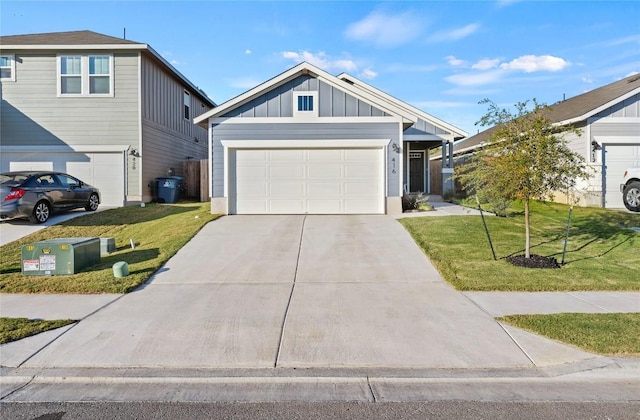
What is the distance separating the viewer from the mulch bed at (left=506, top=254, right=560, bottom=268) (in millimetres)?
7382

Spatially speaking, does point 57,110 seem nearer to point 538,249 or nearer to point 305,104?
point 305,104

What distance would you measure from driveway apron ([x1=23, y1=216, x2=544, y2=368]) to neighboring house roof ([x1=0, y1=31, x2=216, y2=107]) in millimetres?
10561

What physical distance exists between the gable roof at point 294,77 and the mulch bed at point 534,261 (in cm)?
626

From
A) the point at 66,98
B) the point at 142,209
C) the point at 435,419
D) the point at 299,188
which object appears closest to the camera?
the point at 435,419

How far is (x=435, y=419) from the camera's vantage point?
9.80 ft

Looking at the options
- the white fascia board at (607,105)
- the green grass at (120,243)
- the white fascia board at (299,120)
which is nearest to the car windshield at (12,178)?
the green grass at (120,243)

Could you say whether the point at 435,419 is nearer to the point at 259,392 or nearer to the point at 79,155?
the point at 259,392

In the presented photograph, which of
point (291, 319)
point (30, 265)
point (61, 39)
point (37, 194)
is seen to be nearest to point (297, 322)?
point (291, 319)

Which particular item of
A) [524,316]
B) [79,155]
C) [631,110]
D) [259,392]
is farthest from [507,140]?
[79,155]

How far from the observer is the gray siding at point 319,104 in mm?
12539

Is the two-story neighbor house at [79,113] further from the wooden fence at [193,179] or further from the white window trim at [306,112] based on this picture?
the white window trim at [306,112]

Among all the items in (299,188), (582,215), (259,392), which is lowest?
(259,392)

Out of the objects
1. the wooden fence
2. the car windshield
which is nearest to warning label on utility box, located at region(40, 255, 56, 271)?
the car windshield

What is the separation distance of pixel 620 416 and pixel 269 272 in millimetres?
5379
